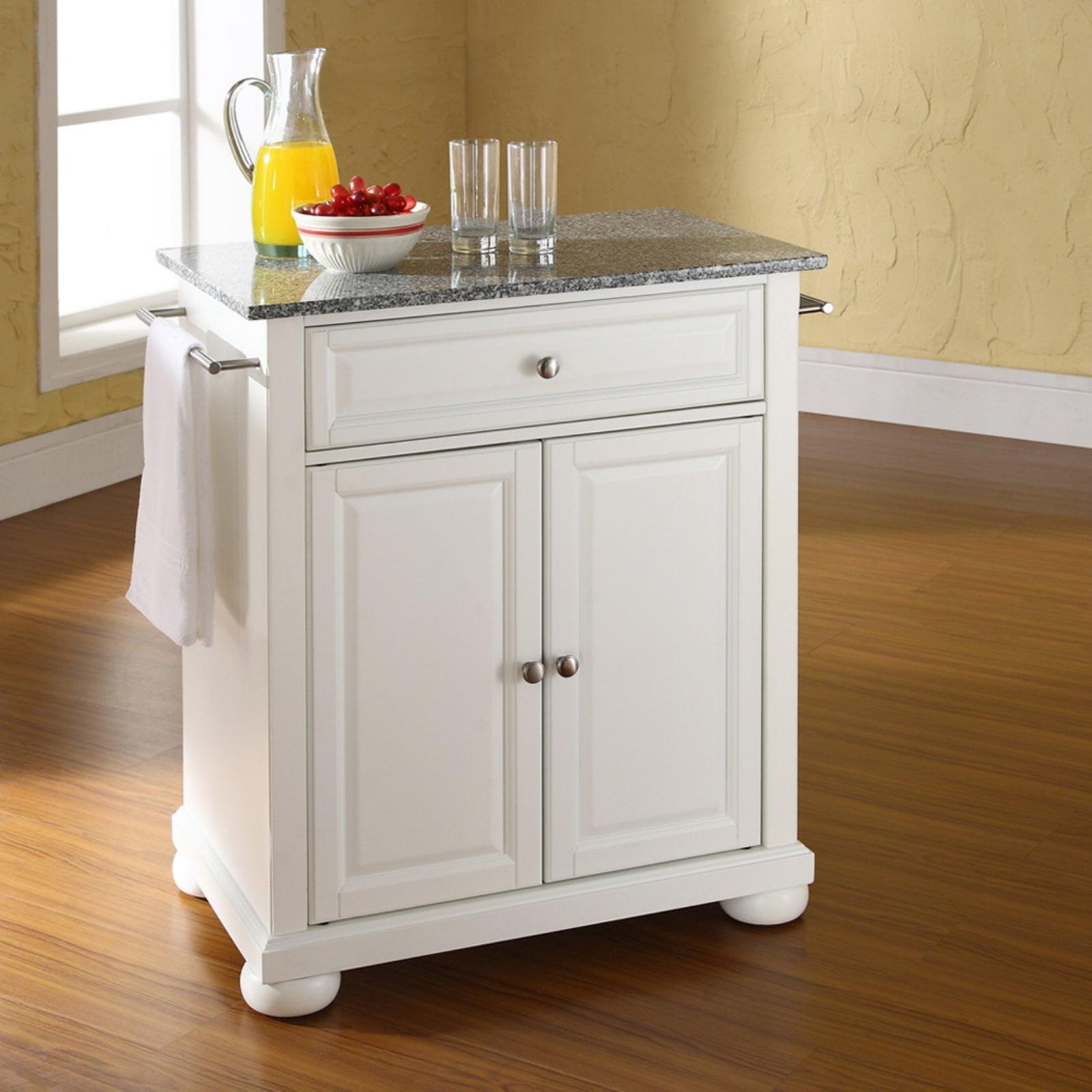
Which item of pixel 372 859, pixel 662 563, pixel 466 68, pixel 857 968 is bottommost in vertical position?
pixel 857 968

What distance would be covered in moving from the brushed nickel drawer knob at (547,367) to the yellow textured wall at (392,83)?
117 inches

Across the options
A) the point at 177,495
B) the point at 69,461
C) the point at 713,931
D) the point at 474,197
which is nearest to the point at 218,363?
the point at 177,495

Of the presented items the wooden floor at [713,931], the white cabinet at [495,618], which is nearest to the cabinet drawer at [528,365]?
the white cabinet at [495,618]

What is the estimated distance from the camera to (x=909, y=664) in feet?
10.2

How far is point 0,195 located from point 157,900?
2.11 meters

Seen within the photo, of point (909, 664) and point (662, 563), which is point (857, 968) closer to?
point (662, 563)

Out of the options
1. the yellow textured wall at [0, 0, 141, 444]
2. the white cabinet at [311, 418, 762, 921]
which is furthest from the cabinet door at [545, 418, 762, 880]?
the yellow textured wall at [0, 0, 141, 444]

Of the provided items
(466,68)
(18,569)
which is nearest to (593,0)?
(466,68)

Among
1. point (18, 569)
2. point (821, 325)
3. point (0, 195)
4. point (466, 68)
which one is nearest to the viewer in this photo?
point (18, 569)

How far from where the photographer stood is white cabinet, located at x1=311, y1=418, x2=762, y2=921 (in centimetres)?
195

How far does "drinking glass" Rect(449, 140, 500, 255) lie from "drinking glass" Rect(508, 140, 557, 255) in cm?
2

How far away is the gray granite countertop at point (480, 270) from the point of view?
1.86 meters

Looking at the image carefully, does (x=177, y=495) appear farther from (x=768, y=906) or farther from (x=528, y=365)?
(x=768, y=906)

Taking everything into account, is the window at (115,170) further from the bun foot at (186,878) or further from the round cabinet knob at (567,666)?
the round cabinet knob at (567,666)
